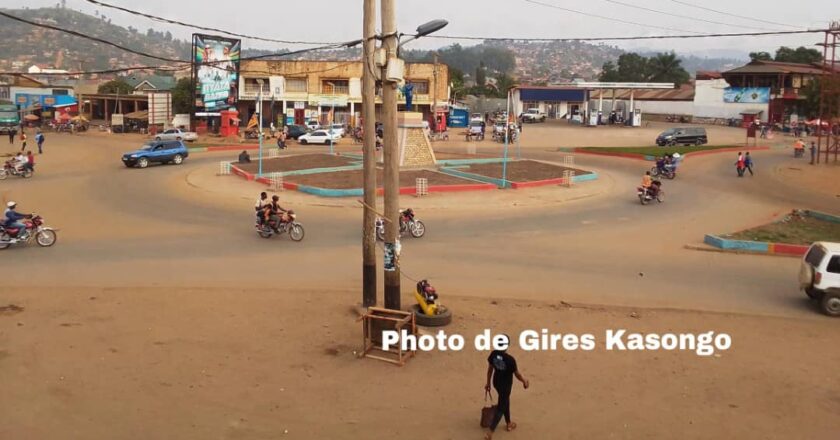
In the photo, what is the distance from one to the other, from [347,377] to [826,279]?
923 cm

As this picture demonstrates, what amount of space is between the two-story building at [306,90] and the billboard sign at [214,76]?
7213 mm

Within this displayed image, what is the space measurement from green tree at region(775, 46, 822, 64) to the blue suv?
93.8 m

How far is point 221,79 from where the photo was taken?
62.9 meters

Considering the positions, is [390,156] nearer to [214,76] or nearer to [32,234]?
[32,234]

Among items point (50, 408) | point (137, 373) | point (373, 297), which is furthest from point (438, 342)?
point (50, 408)

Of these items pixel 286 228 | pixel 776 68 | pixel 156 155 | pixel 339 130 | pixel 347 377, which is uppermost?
pixel 776 68

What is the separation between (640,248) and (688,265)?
201 centimetres

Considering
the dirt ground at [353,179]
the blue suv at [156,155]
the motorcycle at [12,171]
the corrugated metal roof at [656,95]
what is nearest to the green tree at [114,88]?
the blue suv at [156,155]

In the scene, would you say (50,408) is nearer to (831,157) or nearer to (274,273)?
(274,273)

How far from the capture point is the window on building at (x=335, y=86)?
242 ft

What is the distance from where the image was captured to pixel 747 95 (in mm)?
77750

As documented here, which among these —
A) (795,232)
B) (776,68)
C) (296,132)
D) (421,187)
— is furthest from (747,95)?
(795,232)

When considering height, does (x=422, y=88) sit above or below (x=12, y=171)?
above

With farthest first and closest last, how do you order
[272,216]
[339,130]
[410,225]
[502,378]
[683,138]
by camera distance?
[339,130] → [683,138] → [410,225] → [272,216] → [502,378]
